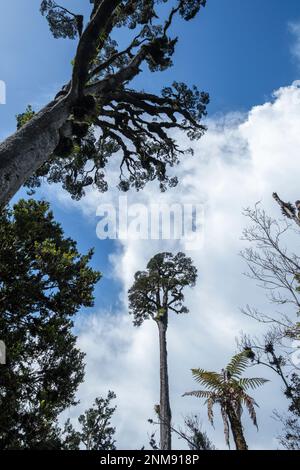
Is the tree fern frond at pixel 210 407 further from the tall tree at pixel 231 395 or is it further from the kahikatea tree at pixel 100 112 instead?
the kahikatea tree at pixel 100 112

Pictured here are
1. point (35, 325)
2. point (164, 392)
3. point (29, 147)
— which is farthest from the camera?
point (164, 392)

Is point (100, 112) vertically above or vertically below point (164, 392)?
above

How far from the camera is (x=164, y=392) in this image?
1295cm

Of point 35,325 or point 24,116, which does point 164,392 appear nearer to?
point 35,325

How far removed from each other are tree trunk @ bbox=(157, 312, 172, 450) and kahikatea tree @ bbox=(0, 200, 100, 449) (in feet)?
13.2

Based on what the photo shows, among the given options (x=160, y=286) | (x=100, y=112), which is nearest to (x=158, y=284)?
(x=160, y=286)

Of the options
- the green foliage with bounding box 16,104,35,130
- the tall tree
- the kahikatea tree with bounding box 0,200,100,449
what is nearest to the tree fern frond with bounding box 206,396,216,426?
the tall tree

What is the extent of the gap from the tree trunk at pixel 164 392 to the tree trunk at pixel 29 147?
29.8 ft

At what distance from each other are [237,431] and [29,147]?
251 inches

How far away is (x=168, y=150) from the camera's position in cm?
1261

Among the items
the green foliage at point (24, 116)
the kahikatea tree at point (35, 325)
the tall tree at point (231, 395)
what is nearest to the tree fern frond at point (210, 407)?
the tall tree at point (231, 395)

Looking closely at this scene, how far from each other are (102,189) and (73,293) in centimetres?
600

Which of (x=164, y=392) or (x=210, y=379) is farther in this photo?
(x=164, y=392)
